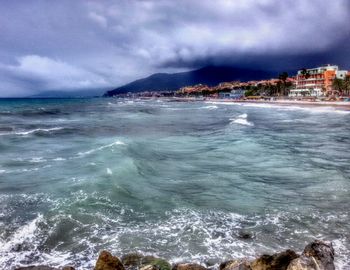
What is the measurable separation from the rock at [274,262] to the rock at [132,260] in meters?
2.61

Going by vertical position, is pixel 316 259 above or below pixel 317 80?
below

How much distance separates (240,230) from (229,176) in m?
6.28

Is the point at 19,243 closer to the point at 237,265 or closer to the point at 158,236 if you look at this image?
the point at 158,236

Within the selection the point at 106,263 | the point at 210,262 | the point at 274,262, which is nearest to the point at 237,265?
the point at 274,262

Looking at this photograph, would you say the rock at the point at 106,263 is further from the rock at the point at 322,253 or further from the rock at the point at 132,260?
the rock at the point at 322,253

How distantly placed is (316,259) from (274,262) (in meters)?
0.82

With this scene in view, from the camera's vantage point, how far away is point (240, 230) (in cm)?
979

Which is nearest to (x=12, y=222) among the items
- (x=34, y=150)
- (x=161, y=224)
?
(x=161, y=224)

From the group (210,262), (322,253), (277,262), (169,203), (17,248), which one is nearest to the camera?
(322,253)

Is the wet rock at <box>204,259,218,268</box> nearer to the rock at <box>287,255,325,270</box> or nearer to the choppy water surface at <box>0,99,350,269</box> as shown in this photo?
the choppy water surface at <box>0,99,350,269</box>

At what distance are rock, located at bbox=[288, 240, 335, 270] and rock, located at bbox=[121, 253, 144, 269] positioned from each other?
3425 mm

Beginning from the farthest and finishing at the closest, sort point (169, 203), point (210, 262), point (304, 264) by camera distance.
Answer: point (169, 203), point (210, 262), point (304, 264)

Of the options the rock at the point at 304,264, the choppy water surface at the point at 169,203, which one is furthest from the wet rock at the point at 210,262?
the rock at the point at 304,264

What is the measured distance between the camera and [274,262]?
6918 mm
